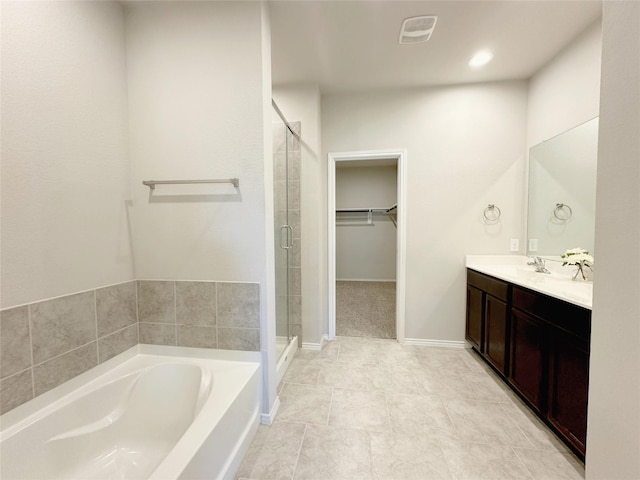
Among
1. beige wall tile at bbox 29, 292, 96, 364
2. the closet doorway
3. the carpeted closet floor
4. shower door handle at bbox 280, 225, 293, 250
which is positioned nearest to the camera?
beige wall tile at bbox 29, 292, 96, 364

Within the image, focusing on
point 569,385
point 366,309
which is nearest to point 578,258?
point 569,385

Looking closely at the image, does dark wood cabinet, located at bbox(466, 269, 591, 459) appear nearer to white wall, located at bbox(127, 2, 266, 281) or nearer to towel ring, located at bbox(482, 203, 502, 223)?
Answer: towel ring, located at bbox(482, 203, 502, 223)

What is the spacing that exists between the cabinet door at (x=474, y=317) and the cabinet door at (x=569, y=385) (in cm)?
78

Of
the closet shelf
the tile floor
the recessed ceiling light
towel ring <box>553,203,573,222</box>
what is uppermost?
the recessed ceiling light

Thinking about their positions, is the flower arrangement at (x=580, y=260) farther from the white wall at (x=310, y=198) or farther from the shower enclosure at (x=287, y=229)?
the shower enclosure at (x=287, y=229)

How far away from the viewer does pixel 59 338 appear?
3.93 feet

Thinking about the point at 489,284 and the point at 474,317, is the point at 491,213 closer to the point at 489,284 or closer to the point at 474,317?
the point at 489,284

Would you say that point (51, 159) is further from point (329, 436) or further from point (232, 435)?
point (329, 436)

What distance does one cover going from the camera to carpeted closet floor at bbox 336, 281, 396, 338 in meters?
2.95

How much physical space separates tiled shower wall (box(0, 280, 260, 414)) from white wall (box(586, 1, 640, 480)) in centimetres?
145

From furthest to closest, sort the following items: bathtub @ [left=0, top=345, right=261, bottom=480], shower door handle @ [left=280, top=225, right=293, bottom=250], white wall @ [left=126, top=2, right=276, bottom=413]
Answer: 1. shower door handle @ [left=280, top=225, right=293, bottom=250]
2. white wall @ [left=126, top=2, right=276, bottom=413]
3. bathtub @ [left=0, top=345, right=261, bottom=480]

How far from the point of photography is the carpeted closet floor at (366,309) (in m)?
2.95

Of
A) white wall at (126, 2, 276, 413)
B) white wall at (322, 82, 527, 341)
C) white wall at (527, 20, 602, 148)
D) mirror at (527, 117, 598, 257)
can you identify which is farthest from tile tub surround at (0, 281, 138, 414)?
white wall at (527, 20, 602, 148)

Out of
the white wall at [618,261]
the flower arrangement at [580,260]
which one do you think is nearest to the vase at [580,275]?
the flower arrangement at [580,260]
